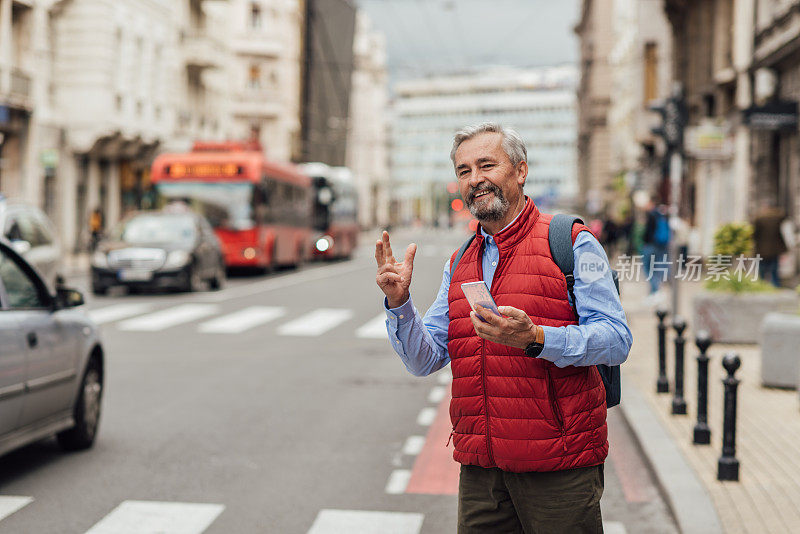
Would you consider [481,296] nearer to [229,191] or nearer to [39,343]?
[39,343]

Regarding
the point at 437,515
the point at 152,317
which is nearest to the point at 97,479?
the point at 437,515

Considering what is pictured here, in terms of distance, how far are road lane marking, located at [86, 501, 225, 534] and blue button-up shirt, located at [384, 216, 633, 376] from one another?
2.70 m

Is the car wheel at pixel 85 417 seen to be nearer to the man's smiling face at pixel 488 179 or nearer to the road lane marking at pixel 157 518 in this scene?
the road lane marking at pixel 157 518

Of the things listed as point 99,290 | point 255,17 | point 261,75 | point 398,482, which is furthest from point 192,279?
point 255,17

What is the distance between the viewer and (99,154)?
40.8 meters

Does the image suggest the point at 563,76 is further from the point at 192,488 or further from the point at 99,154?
the point at 192,488

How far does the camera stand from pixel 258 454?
25.9 feet

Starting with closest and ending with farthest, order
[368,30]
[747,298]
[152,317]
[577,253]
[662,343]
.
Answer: [577,253] → [662,343] → [747,298] → [152,317] → [368,30]

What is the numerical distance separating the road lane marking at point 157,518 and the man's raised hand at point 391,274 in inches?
113

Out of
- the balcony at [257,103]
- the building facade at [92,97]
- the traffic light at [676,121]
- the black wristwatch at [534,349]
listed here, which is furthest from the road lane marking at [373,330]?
the balcony at [257,103]

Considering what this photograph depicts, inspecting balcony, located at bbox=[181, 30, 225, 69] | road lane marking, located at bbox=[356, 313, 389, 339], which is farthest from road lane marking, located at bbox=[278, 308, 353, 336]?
balcony, located at bbox=[181, 30, 225, 69]

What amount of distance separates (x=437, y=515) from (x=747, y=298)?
8.41 m

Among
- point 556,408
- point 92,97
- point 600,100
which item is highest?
point 600,100

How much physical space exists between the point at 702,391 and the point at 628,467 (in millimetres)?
695
